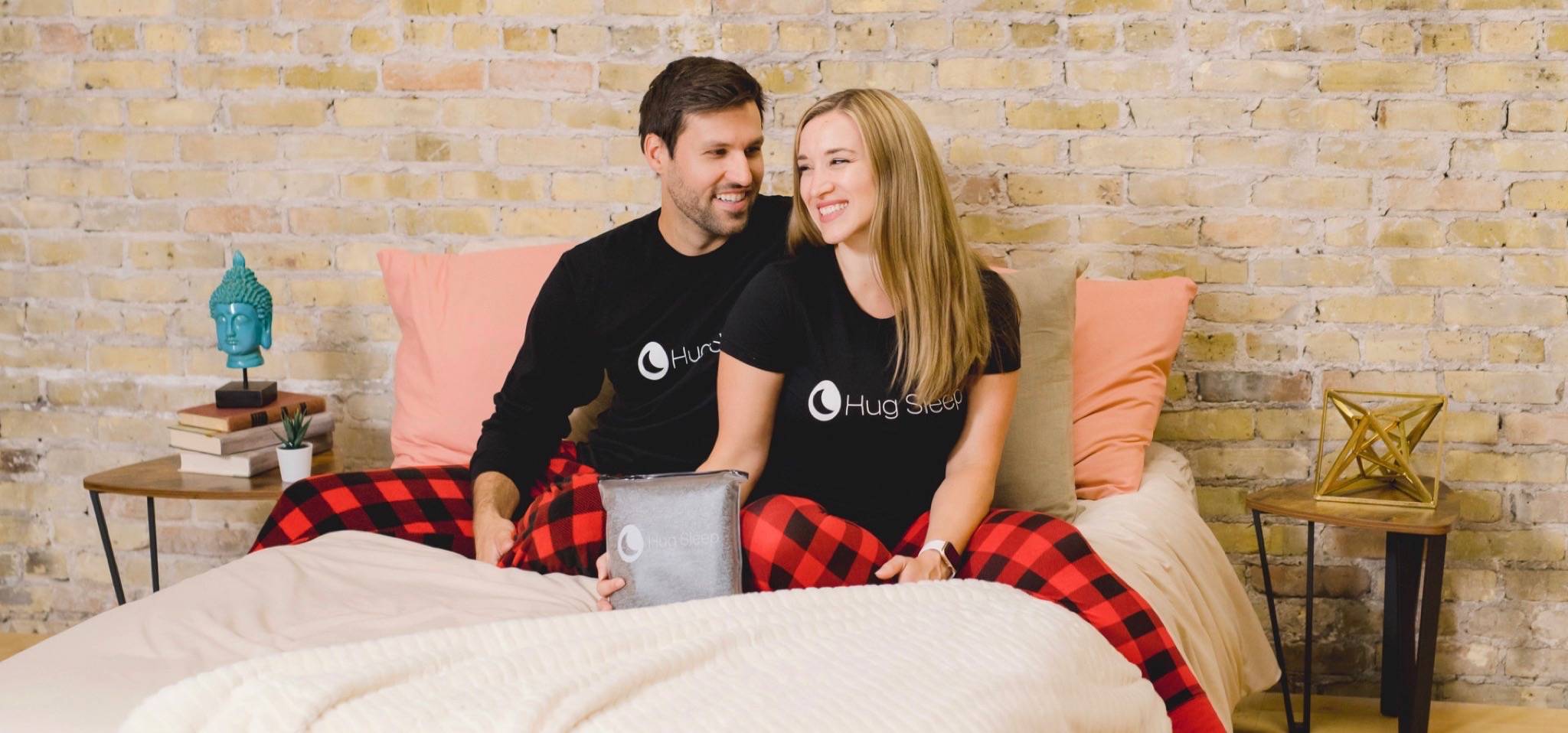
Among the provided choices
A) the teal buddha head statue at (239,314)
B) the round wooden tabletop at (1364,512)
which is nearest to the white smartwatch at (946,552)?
the round wooden tabletop at (1364,512)

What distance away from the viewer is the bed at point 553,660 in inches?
44.1

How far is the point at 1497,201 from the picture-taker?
2.36 metres

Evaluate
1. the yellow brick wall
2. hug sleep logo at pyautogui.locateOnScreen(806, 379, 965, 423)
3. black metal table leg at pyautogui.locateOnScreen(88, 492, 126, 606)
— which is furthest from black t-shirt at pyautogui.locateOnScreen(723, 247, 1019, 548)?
black metal table leg at pyautogui.locateOnScreen(88, 492, 126, 606)

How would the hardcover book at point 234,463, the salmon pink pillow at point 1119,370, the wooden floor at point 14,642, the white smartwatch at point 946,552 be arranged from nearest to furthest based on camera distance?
1. the white smartwatch at point 946,552
2. the salmon pink pillow at point 1119,370
3. the hardcover book at point 234,463
4. the wooden floor at point 14,642

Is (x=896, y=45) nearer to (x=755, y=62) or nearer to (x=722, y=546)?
(x=755, y=62)

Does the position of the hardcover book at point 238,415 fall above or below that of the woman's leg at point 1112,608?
above

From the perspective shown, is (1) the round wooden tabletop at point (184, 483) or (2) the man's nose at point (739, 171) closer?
(2) the man's nose at point (739, 171)

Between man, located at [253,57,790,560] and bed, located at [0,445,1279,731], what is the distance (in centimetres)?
26

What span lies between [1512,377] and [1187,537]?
924mm

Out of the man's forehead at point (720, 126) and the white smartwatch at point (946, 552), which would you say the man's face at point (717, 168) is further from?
the white smartwatch at point (946, 552)

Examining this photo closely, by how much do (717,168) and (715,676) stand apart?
3.35 feet

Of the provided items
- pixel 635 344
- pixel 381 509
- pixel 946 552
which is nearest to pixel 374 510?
pixel 381 509

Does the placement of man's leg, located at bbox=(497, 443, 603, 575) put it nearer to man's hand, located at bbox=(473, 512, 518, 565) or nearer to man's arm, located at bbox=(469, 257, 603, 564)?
man's hand, located at bbox=(473, 512, 518, 565)

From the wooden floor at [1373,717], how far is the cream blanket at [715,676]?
111cm
